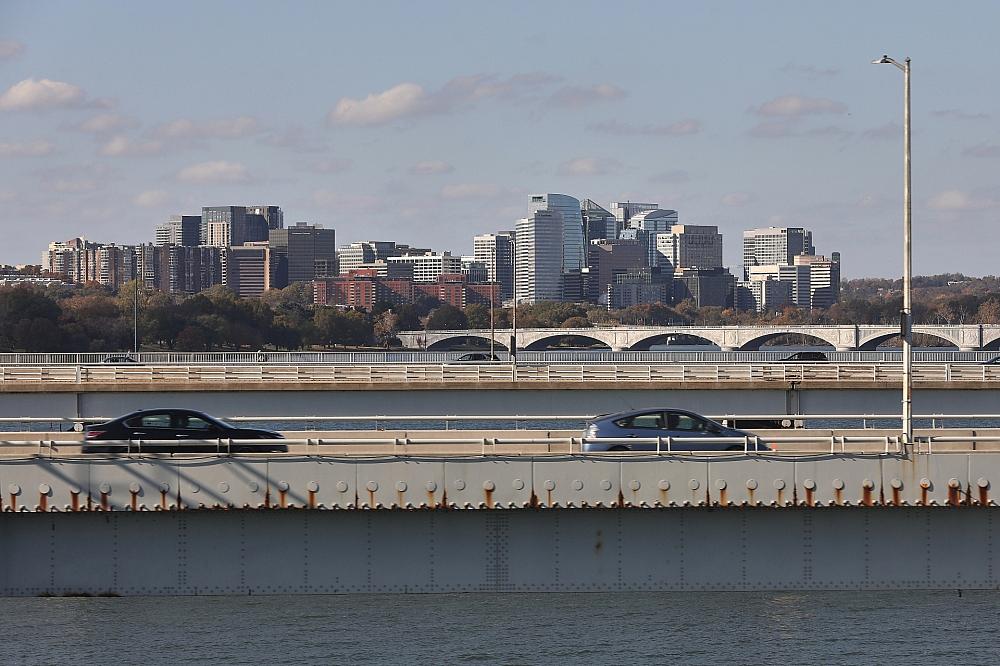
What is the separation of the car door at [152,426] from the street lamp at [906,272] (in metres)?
16.1

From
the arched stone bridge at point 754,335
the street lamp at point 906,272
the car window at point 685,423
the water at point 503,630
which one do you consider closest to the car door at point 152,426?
the water at point 503,630

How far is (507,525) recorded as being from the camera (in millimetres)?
23344

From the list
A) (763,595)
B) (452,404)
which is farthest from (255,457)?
(452,404)

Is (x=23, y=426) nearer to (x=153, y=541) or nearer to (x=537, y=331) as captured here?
(x=153, y=541)

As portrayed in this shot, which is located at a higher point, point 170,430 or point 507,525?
point 170,430

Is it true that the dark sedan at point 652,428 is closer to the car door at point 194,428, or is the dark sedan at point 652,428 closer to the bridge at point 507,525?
the bridge at point 507,525

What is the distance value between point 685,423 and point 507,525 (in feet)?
27.7

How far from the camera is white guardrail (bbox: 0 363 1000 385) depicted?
5834cm

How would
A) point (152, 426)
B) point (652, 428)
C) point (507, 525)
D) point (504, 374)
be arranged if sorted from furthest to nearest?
point (504, 374) → point (152, 426) → point (652, 428) → point (507, 525)

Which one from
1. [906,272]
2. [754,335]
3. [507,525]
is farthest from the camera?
[754,335]

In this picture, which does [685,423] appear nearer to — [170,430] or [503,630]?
[503,630]

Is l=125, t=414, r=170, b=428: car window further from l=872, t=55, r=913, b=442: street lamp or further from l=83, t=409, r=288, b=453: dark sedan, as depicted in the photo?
l=872, t=55, r=913, b=442: street lamp

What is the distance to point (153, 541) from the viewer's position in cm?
2312

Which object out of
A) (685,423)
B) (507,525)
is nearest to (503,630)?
(507,525)
